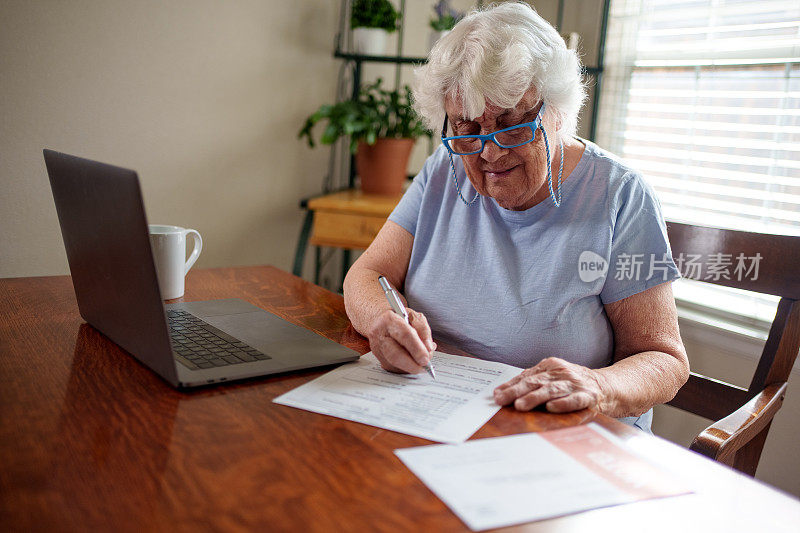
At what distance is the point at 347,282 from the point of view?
1245 mm

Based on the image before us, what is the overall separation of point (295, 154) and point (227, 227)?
1.39 ft

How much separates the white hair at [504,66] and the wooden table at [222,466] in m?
0.55

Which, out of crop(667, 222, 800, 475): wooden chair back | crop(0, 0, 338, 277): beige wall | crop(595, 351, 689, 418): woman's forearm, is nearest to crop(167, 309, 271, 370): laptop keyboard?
crop(595, 351, 689, 418): woman's forearm

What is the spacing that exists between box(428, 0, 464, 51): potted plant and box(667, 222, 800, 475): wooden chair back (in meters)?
1.39

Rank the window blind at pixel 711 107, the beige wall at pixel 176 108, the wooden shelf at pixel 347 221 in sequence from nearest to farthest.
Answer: the window blind at pixel 711 107 → the beige wall at pixel 176 108 → the wooden shelf at pixel 347 221

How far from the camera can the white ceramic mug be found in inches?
45.6

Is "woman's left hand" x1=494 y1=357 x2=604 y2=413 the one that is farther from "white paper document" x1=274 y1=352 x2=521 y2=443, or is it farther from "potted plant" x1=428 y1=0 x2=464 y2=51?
"potted plant" x1=428 y1=0 x2=464 y2=51

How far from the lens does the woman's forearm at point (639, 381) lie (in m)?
0.89

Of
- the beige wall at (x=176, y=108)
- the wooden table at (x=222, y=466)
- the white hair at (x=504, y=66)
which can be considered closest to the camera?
the wooden table at (x=222, y=466)

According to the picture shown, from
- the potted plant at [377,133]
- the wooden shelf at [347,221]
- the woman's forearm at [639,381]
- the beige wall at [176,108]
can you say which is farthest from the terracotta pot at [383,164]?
the woman's forearm at [639,381]

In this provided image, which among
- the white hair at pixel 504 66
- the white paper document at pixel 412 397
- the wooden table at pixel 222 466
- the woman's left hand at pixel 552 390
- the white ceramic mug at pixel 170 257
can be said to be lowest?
the wooden table at pixel 222 466

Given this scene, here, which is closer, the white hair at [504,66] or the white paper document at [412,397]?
the white paper document at [412,397]

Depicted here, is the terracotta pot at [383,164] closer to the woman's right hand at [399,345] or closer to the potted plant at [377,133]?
the potted plant at [377,133]

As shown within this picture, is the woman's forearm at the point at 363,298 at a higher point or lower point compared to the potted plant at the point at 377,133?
lower
